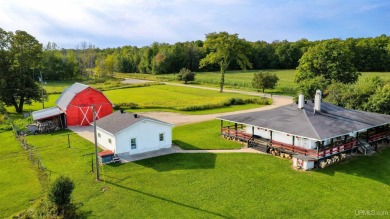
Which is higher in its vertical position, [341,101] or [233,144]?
[341,101]

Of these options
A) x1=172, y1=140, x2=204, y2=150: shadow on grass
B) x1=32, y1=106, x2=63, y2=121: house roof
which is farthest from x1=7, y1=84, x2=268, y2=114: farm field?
x1=172, y1=140, x2=204, y2=150: shadow on grass

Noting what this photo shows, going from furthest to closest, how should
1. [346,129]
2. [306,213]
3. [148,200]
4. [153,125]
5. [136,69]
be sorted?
[136,69] → [153,125] → [346,129] → [148,200] → [306,213]

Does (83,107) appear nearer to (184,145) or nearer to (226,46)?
(184,145)

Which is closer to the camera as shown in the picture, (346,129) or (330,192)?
(330,192)

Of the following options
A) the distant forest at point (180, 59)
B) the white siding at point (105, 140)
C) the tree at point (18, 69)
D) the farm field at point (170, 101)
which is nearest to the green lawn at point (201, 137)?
the white siding at point (105, 140)

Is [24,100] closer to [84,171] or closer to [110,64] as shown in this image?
[84,171]

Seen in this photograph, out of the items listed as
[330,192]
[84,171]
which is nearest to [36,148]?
[84,171]

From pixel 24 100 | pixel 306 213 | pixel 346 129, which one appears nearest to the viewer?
pixel 306 213

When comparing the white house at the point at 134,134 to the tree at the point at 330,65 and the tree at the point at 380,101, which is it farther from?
the tree at the point at 330,65
